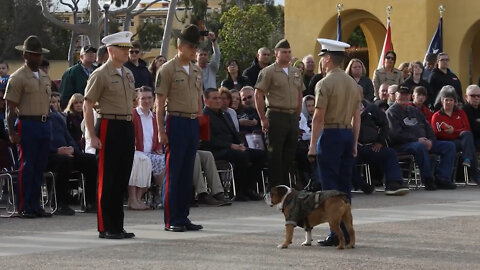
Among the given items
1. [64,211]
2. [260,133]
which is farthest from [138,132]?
[260,133]

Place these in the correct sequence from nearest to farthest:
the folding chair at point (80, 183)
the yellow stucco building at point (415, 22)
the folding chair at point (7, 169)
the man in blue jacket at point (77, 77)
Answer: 1. the folding chair at point (7, 169)
2. the folding chair at point (80, 183)
3. the man in blue jacket at point (77, 77)
4. the yellow stucco building at point (415, 22)

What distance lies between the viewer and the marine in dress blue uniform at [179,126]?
12.8 meters

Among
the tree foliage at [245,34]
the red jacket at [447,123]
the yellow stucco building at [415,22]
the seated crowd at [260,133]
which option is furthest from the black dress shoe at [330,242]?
the tree foliage at [245,34]

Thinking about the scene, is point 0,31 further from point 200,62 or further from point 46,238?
point 46,238

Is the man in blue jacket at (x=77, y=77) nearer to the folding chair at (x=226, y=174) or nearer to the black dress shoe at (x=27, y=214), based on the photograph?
the folding chair at (x=226, y=174)

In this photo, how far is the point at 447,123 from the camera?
1969 cm

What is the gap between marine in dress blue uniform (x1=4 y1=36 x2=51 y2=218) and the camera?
14.3 metres

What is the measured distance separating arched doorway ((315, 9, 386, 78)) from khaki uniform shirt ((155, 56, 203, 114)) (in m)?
19.6

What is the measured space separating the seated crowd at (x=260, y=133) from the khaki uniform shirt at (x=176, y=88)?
1.71 meters

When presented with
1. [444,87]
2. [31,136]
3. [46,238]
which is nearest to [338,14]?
[444,87]

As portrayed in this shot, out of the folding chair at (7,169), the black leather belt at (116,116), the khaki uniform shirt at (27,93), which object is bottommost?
the folding chair at (7,169)

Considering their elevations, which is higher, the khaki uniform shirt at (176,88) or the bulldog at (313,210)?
the khaki uniform shirt at (176,88)

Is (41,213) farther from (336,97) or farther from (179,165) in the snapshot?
(336,97)

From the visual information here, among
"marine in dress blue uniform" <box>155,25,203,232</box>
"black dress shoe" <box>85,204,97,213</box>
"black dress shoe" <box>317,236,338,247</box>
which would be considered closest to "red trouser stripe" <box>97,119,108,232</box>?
"marine in dress blue uniform" <box>155,25,203,232</box>
